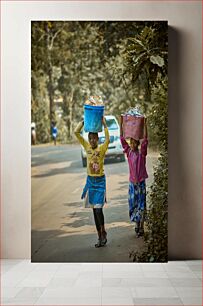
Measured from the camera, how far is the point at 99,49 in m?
5.48

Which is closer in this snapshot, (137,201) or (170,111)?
(137,201)

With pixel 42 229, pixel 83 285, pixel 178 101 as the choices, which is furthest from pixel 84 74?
pixel 83 285

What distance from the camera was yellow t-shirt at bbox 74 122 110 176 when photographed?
540 cm

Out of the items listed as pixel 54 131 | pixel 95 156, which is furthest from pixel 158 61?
pixel 54 131

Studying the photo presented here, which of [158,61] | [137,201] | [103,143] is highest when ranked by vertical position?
[158,61]

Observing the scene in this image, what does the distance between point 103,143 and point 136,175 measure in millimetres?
412

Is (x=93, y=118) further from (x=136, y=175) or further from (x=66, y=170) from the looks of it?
(x=136, y=175)

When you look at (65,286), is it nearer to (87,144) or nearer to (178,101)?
(87,144)

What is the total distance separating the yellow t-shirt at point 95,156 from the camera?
5.40 meters

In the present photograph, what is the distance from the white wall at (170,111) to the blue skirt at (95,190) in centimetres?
55

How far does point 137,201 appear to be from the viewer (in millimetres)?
5398

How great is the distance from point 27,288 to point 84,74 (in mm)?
2048

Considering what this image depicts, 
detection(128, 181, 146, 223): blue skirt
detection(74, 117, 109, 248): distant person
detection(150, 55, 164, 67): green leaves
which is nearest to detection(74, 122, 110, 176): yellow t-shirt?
detection(74, 117, 109, 248): distant person

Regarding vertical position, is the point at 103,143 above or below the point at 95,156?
above
